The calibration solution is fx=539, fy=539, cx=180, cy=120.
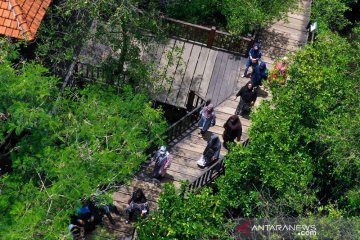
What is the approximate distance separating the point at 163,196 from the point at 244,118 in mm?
5967

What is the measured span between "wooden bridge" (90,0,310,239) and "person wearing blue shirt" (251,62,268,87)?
807mm

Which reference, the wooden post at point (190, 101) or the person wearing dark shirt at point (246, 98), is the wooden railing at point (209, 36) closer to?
the person wearing dark shirt at point (246, 98)

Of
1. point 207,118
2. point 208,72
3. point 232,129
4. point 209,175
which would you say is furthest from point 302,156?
point 208,72

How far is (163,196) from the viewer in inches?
526

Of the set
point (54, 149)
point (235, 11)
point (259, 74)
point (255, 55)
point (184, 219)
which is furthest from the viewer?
point (235, 11)

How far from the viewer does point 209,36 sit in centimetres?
2052

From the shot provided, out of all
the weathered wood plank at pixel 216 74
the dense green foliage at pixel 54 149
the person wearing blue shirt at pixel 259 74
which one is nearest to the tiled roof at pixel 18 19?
the dense green foliage at pixel 54 149

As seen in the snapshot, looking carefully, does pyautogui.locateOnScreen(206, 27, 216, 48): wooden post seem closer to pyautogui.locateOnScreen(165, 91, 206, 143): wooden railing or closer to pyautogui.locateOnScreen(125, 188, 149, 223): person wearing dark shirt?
pyautogui.locateOnScreen(165, 91, 206, 143): wooden railing

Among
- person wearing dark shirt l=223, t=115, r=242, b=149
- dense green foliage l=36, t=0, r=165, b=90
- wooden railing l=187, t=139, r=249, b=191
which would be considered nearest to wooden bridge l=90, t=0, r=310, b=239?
wooden railing l=187, t=139, r=249, b=191

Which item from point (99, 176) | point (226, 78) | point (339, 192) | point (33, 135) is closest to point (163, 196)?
point (99, 176)

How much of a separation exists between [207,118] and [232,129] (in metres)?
0.95

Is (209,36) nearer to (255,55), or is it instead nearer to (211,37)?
(211,37)

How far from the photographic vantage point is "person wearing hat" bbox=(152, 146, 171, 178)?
51.8 feet

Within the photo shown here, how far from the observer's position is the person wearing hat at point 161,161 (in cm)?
1577
